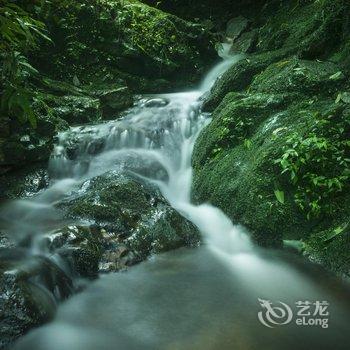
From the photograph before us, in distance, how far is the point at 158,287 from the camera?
4402 millimetres

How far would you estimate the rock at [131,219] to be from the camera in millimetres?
5078

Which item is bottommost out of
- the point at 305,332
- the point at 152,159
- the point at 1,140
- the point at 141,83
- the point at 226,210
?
the point at 305,332

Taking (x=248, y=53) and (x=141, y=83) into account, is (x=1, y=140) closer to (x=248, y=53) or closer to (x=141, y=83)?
(x=141, y=83)

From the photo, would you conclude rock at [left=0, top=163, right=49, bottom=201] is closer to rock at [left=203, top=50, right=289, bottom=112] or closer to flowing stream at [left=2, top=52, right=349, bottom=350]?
flowing stream at [left=2, top=52, right=349, bottom=350]

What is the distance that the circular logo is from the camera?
3.70 metres

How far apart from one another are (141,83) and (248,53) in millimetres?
3131

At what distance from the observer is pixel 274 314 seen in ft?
12.7

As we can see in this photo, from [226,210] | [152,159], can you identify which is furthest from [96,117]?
[226,210]

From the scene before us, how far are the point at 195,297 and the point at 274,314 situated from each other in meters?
0.81

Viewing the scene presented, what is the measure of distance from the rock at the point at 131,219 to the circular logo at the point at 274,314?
1.57 metres

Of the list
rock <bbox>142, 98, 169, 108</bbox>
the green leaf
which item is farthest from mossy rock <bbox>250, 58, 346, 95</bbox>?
rock <bbox>142, 98, 169, 108</bbox>

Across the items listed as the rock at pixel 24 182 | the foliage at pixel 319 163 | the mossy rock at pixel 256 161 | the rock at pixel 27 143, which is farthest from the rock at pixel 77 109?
the foliage at pixel 319 163

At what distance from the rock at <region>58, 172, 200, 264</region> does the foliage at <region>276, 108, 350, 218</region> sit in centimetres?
151

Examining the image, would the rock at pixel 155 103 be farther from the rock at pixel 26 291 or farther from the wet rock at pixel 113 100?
the rock at pixel 26 291
